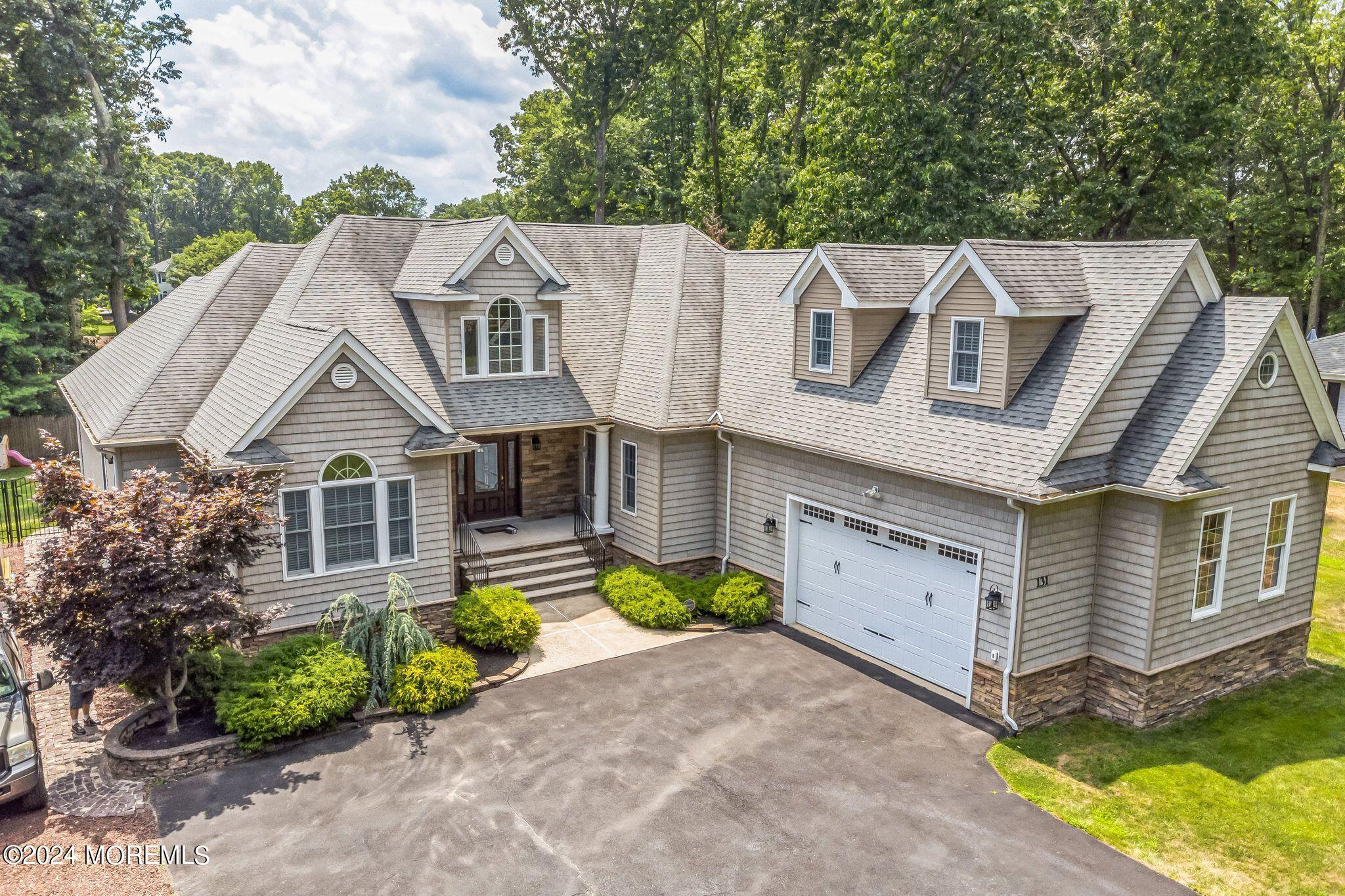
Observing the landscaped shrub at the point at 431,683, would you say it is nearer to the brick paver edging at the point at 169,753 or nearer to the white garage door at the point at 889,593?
the brick paver edging at the point at 169,753

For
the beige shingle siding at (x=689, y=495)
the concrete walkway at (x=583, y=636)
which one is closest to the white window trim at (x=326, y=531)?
the concrete walkway at (x=583, y=636)

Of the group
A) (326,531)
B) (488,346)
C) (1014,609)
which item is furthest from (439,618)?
(1014,609)

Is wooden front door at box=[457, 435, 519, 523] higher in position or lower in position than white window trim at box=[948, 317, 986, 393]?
lower

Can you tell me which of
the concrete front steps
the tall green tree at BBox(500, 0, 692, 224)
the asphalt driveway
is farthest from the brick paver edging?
the tall green tree at BBox(500, 0, 692, 224)

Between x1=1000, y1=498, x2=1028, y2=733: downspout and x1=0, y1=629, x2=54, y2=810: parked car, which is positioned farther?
x1=1000, y1=498, x2=1028, y2=733: downspout

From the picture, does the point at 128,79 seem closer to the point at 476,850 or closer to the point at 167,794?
the point at 167,794

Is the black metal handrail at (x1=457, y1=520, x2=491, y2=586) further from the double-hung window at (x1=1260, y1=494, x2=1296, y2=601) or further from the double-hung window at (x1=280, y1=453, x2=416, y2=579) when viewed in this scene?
the double-hung window at (x1=1260, y1=494, x2=1296, y2=601)
